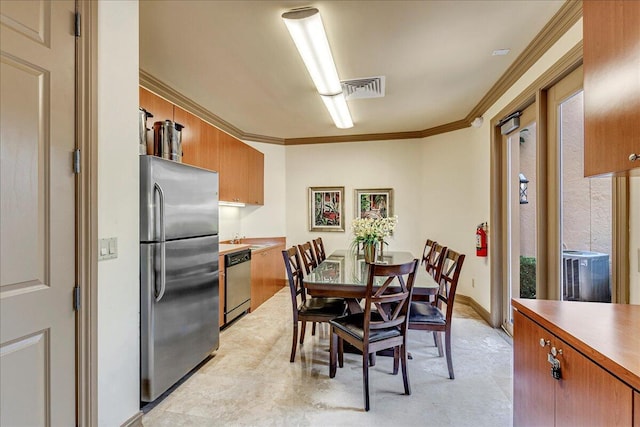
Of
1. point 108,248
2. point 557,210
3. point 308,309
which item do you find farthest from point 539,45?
point 108,248

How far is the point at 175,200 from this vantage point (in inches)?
85.3

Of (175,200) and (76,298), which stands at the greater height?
(175,200)

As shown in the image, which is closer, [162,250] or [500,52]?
[162,250]

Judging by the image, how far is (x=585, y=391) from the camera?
90cm

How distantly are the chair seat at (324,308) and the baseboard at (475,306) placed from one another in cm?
196

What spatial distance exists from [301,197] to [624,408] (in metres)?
4.85

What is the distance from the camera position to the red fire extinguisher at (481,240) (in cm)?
354

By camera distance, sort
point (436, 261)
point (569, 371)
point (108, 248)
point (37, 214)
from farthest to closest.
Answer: point (436, 261), point (108, 248), point (37, 214), point (569, 371)

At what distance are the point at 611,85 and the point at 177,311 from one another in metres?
2.73

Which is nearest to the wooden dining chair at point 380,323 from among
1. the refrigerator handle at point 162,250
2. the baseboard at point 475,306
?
the refrigerator handle at point 162,250

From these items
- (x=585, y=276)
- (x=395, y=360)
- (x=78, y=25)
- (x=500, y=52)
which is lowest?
(x=395, y=360)

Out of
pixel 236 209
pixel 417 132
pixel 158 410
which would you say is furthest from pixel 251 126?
pixel 158 410

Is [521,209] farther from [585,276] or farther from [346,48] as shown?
[346,48]

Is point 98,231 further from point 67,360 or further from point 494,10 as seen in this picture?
point 494,10
